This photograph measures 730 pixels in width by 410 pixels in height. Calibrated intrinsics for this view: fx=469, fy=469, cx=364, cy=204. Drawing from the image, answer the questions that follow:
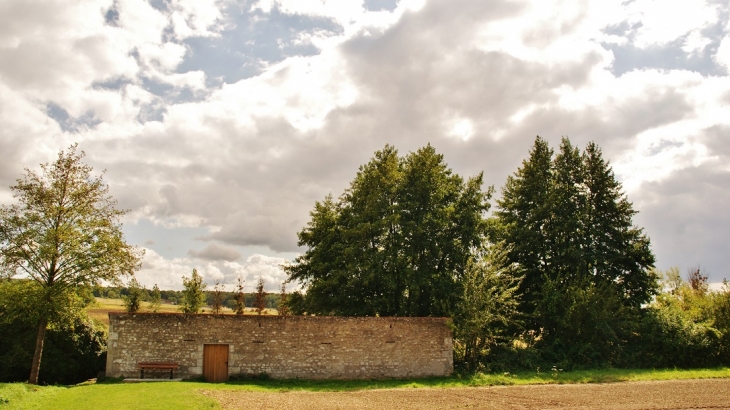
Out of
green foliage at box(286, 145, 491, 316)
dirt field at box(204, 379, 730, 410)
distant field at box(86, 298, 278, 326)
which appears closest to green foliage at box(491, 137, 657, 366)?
green foliage at box(286, 145, 491, 316)

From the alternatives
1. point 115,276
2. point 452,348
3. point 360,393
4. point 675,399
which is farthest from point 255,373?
point 675,399

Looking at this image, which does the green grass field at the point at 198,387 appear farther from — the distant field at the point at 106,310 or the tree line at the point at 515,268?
the distant field at the point at 106,310

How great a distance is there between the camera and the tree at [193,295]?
41.6 metres

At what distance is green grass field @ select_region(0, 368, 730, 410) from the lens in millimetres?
15281

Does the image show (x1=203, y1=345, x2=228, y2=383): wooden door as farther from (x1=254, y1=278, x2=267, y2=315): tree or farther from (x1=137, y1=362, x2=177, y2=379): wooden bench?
(x1=254, y1=278, x2=267, y2=315): tree

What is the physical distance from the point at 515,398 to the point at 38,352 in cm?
2143

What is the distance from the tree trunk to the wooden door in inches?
292

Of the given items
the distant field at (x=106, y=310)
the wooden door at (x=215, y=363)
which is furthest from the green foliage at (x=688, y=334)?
the distant field at (x=106, y=310)

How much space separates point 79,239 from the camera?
22.4 m

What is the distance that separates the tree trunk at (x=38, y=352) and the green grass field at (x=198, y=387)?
2187 millimetres

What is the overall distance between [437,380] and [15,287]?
20682 millimetres

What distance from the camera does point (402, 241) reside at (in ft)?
102

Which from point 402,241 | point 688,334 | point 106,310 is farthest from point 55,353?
point 106,310

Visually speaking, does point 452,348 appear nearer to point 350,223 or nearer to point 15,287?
point 350,223
